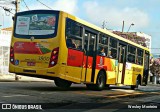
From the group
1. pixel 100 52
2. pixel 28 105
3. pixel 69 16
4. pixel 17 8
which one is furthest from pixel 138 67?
pixel 28 105

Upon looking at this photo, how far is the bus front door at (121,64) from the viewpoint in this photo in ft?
67.7

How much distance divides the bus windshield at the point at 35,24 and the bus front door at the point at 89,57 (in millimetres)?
2018

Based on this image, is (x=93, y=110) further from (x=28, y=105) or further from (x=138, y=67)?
(x=138, y=67)

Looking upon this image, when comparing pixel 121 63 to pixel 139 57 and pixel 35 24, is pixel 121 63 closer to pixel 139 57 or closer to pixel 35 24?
pixel 139 57

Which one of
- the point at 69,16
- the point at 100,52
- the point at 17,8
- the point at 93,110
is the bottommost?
the point at 93,110

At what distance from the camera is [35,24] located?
1540 centimetres

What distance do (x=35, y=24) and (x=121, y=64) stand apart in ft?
23.8

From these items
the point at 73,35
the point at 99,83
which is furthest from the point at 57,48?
the point at 99,83

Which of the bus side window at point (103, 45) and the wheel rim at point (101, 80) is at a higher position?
the bus side window at point (103, 45)

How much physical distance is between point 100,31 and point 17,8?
1425 centimetres

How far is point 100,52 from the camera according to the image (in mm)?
18078
